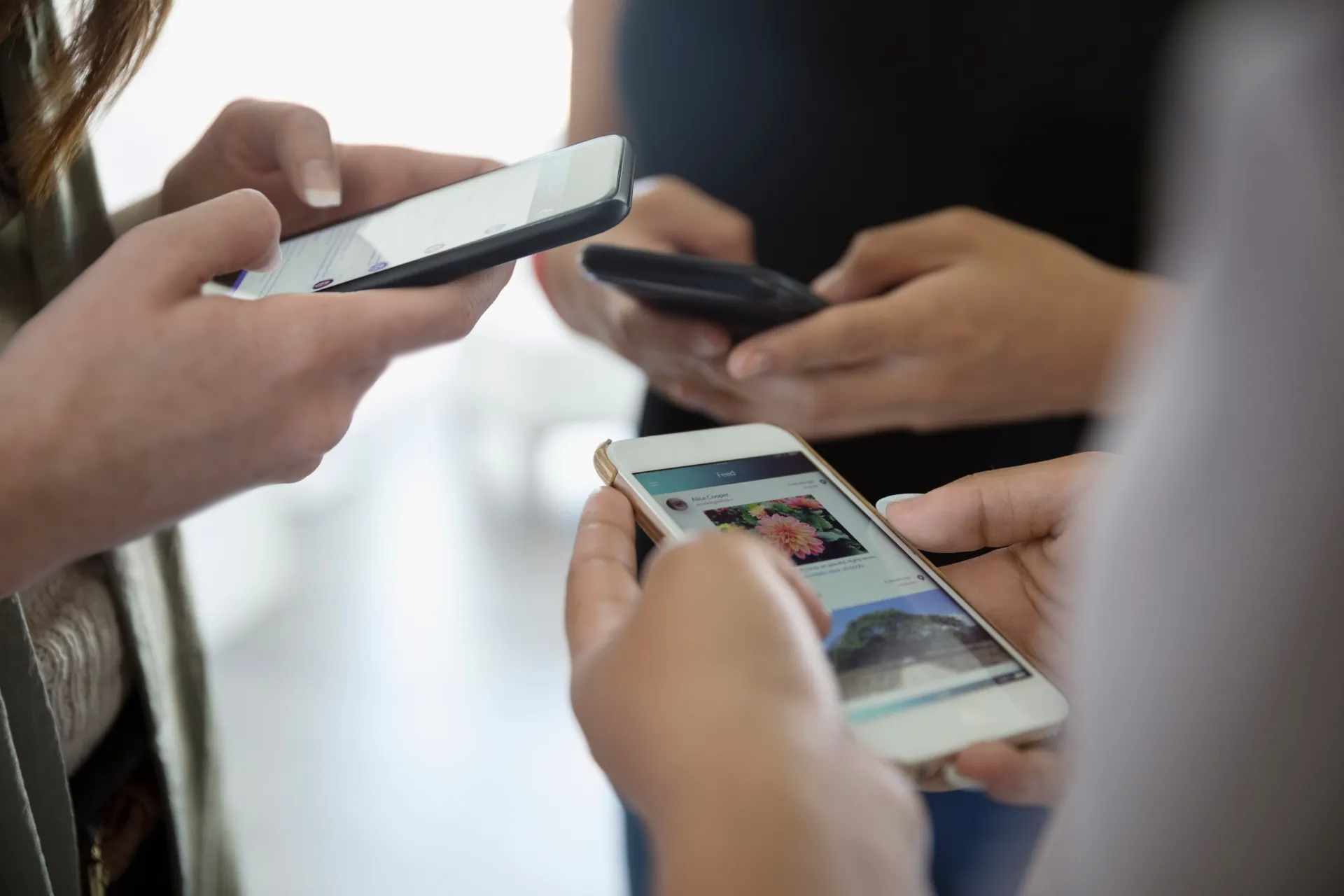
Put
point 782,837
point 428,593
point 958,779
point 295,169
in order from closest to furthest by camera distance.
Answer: point 782,837, point 958,779, point 295,169, point 428,593

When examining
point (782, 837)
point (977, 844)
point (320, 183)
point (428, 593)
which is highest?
point (320, 183)

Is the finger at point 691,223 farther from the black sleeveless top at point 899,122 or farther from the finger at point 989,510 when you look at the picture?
the finger at point 989,510

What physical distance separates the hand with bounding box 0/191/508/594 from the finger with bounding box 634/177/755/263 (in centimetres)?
27

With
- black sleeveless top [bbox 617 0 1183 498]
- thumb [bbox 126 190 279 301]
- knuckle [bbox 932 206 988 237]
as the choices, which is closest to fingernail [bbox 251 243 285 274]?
thumb [bbox 126 190 279 301]

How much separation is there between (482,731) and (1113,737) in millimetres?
956

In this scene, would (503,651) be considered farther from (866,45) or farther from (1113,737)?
(1113,737)

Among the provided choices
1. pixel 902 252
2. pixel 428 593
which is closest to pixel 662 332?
pixel 902 252

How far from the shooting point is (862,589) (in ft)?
1.18

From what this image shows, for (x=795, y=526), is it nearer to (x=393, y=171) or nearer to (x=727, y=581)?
(x=727, y=581)

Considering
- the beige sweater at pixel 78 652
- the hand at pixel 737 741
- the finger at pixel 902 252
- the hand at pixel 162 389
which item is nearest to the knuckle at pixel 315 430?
the hand at pixel 162 389

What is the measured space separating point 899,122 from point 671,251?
0.16 meters

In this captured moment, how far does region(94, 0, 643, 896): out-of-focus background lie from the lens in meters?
0.73

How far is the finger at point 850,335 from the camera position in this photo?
0.48m

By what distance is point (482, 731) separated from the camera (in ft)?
3.44
